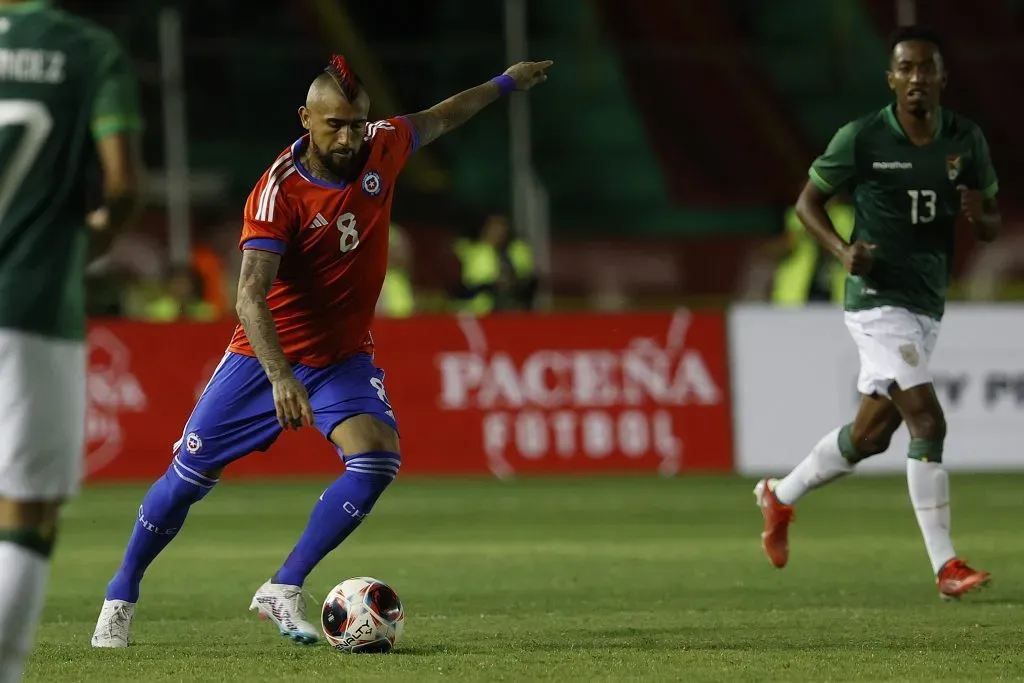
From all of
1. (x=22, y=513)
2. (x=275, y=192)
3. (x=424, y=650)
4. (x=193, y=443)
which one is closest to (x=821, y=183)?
(x=275, y=192)

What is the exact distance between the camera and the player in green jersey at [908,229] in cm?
878

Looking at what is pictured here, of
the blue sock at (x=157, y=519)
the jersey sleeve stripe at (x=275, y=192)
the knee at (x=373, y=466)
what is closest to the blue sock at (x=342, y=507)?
the knee at (x=373, y=466)

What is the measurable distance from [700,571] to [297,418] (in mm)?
3814

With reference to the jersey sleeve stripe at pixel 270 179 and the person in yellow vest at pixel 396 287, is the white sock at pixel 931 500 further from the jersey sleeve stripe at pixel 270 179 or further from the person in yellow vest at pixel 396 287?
the person in yellow vest at pixel 396 287

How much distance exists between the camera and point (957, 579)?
8.49 metres

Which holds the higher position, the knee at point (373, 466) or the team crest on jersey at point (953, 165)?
the team crest on jersey at point (953, 165)

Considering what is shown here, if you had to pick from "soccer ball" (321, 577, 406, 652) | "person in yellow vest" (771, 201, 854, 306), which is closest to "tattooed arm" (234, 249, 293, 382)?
"soccer ball" (321, 577, 406, 652)

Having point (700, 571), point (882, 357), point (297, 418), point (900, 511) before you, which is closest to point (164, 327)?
point (900, 511)

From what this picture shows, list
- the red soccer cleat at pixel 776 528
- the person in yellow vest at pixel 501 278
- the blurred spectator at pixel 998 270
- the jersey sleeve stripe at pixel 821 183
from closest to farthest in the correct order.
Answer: the jersey sleeve stripe at pixel 821 183
the red soccer cleat at pixel 776 528
the person in yellow vest at pixel 501 278
the blurred spectator at pixel 998 270

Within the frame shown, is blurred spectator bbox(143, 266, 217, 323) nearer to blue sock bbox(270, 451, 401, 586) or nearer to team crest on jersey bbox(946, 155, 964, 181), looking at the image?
team crest on jersey bbox(946, 155, 964, 181)

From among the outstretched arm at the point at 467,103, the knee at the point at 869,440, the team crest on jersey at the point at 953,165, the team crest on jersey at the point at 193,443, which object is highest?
the outstretched arm at the point at 467,103

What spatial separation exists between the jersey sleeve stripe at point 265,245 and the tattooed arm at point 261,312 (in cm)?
1

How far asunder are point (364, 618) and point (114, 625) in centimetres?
96

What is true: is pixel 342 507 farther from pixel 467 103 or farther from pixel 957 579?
pixel 957 579
